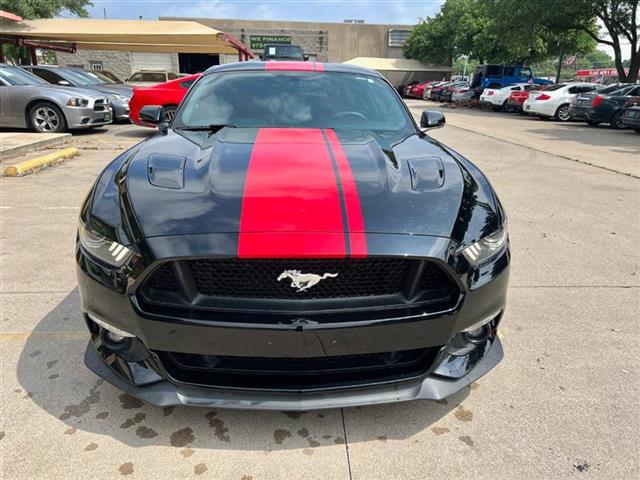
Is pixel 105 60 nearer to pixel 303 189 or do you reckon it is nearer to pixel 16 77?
pixel 16 77

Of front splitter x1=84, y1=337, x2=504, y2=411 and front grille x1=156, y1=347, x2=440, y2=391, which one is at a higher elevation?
front grille x1=156, y1=347, x2=440, y2=391

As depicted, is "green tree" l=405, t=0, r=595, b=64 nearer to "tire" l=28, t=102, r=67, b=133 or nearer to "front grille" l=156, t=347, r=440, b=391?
"tire" l=28, t=102, r=67, b=133

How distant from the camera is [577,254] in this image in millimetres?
4207

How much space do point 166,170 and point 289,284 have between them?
0.88 metres

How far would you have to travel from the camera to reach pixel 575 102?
55.6 ft

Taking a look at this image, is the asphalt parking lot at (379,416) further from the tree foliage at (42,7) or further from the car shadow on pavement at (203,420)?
the tree foliage at (42,7)

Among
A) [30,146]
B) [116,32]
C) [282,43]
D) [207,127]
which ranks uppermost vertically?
[282,43]

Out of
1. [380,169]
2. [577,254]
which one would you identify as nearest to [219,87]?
[380,169]

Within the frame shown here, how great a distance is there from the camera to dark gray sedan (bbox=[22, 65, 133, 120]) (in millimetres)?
12328

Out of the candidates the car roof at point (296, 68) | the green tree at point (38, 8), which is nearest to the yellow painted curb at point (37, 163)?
the car roof at point (296, 68)

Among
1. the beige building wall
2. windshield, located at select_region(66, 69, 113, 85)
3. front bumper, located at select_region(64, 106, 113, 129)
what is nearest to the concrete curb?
front bumper, located at select_region(64, 106, 113, 129)

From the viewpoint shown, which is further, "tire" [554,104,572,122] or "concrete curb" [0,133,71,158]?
"tire" [554,104,572,122]

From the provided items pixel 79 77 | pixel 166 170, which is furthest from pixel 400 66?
pixel 166 170

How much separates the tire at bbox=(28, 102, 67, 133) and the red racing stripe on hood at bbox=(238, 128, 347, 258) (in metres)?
9.58
